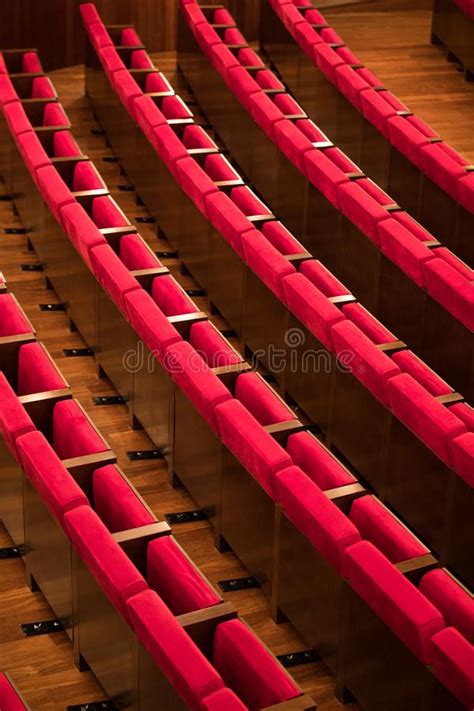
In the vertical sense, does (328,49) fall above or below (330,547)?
above

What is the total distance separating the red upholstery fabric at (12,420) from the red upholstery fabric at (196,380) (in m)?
0.11

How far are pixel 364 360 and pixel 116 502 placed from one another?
21 cm

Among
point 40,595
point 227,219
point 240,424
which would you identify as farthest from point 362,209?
point 40,595

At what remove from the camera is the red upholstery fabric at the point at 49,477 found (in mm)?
640

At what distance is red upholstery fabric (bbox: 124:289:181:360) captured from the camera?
78cm

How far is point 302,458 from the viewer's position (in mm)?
717

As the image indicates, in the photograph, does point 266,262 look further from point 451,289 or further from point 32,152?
point 32,152

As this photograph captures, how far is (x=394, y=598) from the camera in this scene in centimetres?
59

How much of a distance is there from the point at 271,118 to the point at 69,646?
24.1 inches

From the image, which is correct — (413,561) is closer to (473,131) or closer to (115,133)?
(115,133)

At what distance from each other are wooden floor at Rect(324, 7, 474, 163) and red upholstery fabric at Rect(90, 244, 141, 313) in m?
0.56

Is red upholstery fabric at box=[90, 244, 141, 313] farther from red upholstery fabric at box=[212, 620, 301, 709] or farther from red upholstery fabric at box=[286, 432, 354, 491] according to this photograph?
red upholstery fabric at box=[212, 620, 301, 709]

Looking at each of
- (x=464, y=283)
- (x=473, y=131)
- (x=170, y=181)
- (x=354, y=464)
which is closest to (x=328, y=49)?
(x=473, y=131)

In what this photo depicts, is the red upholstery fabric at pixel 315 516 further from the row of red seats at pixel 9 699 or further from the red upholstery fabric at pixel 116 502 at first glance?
the row of red seats at pixel 9 699
